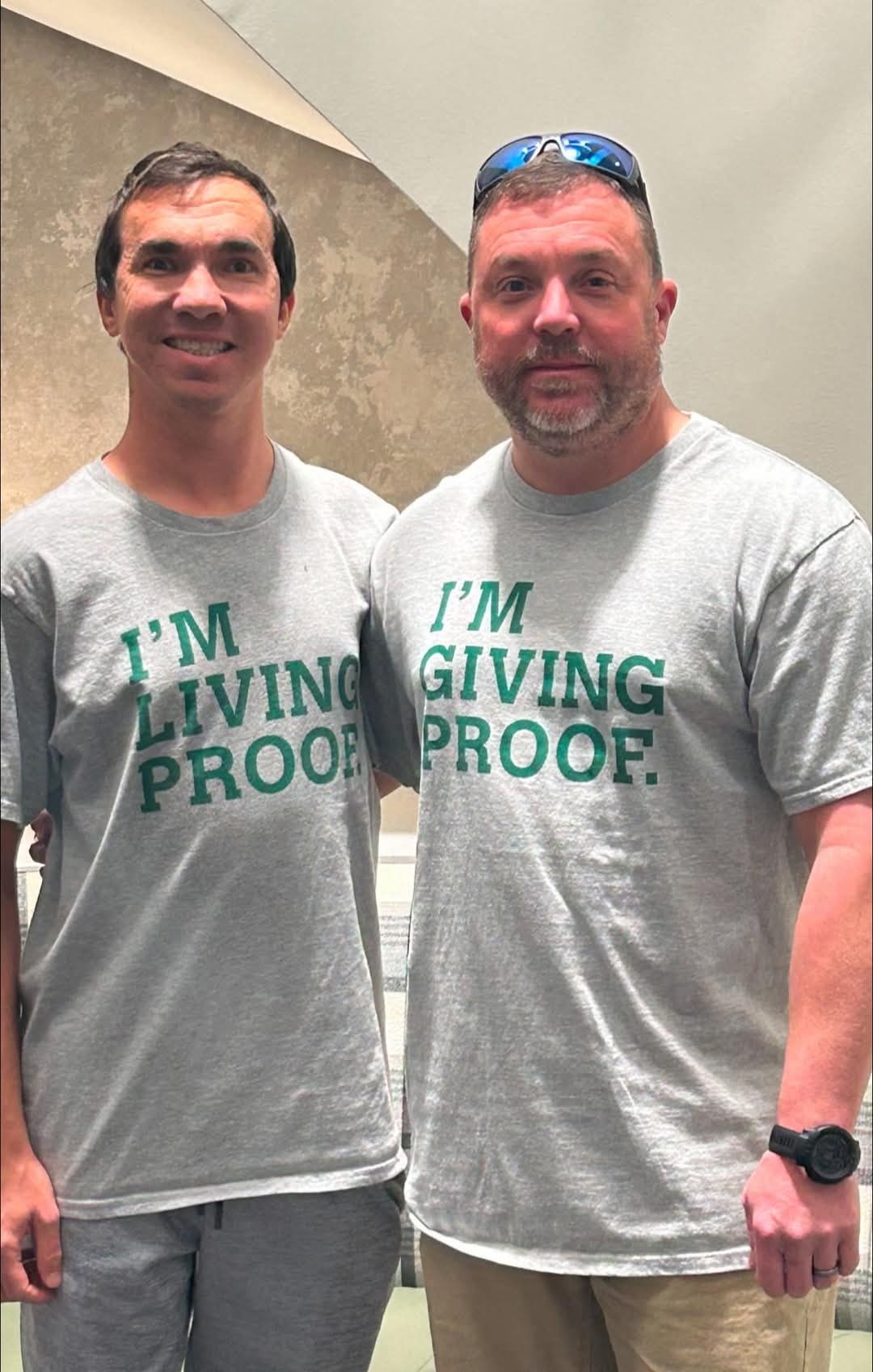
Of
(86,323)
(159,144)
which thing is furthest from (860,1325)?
(159,144)

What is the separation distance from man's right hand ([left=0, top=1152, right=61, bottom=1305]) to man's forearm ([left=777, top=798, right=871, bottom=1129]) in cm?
52

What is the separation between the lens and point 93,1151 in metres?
1.09

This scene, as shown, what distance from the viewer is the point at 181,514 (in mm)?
1107

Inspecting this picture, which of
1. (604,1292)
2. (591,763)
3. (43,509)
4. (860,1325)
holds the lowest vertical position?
(860,1325)

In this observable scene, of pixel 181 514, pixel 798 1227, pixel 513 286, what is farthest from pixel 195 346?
pixel 798 1227

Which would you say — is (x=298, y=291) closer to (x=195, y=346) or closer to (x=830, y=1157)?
(x=195, y=346)

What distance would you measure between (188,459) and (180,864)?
30 centimetres

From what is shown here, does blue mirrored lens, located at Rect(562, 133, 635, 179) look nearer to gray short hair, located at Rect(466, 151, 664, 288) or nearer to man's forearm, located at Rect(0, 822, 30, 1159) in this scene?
gray short hair, located at Rect(466, 151, 664, 288)

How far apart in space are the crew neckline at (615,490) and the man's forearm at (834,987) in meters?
0.26

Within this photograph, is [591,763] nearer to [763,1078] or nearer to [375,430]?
[763,1078]

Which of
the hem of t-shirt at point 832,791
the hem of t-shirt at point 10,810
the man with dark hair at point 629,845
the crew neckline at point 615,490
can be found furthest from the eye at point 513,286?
the hem of t-shirt at point 10,810

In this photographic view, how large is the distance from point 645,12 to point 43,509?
0.79 metres

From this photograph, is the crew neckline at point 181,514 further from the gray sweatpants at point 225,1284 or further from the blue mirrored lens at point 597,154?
the gray sweatpants at point 225,1284

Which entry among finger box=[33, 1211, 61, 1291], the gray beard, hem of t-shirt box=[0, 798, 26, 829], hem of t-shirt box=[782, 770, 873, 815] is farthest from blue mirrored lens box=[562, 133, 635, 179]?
finger box=[33, 1211, 61, 1291]
